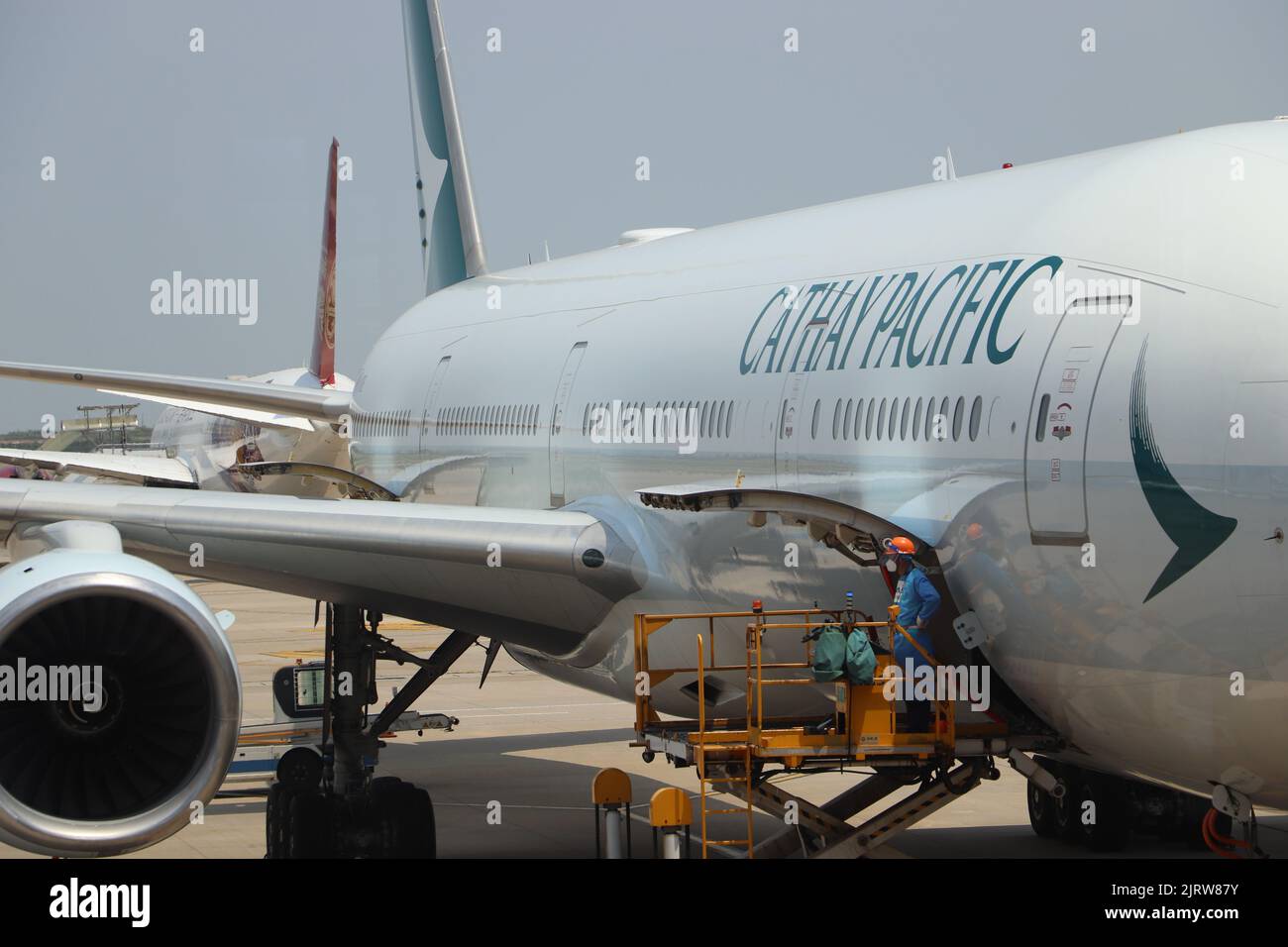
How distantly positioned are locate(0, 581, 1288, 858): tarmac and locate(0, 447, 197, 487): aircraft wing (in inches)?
594

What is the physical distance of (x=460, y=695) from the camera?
24453mm

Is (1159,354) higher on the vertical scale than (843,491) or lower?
higher

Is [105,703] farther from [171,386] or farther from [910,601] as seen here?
[171,386]

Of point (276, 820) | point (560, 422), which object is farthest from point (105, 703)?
point (560, 422)

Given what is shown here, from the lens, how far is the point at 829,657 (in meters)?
8.87

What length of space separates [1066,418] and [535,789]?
9903 millimetres

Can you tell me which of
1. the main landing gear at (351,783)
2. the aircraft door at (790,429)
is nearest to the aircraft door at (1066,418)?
the aircraft door at (790,429)

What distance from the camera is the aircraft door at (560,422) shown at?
A: 44.7ft

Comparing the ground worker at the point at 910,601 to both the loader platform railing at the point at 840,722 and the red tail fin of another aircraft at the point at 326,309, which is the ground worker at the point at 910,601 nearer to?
the loader platform railing at the point at 840,722

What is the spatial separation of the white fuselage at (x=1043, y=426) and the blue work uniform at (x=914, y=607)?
0.22 metres

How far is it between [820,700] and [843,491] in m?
1.27
